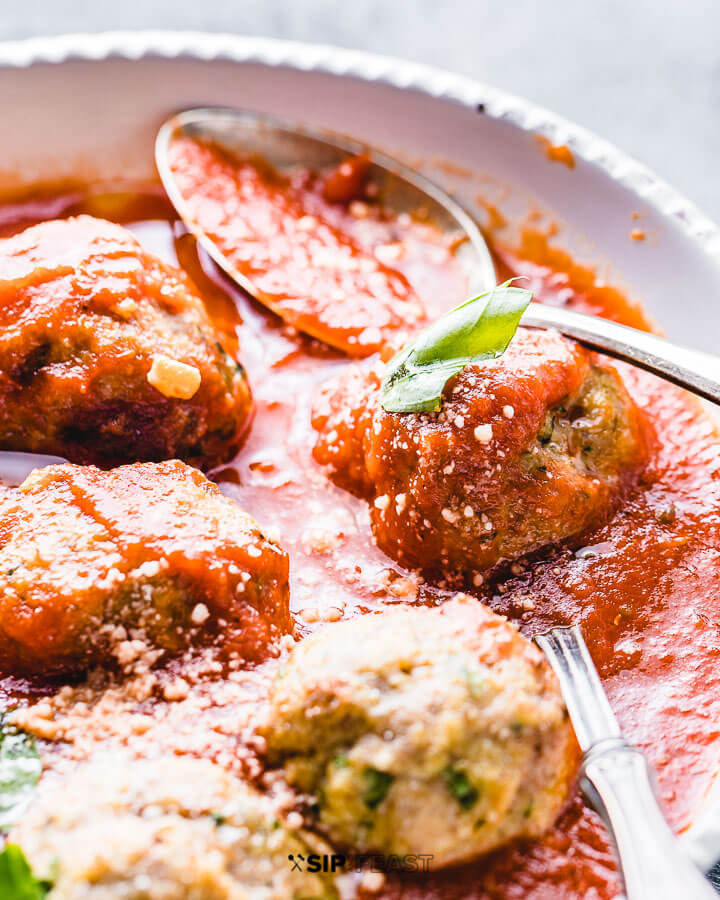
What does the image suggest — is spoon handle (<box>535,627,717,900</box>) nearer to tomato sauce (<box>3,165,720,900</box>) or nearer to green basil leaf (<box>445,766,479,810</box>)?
tomato sauce (<box>3,165,720,900</box>)

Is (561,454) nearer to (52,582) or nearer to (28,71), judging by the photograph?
(52,582)

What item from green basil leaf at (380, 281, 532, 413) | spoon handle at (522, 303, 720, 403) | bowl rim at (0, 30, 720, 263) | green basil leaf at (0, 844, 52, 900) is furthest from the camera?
bowl rim at (0, 30, 720, 263)

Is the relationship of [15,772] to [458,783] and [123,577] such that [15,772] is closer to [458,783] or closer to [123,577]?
[123,577]

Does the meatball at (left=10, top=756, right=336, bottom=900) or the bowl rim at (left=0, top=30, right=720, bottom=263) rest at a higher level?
the bowl rim at (left=0, top=30, right=720, bottom=263)

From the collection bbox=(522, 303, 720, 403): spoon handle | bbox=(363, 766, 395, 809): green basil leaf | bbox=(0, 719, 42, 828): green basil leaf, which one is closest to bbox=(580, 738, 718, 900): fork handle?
bbox=(363, 766, 395, 809): green basil leaf

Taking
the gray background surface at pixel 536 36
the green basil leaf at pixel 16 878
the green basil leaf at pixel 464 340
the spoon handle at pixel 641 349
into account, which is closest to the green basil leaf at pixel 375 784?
the green basil leaf at pixel 16 878

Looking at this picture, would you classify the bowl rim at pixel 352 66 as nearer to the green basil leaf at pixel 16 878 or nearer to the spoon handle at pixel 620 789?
the spoon handle at pixel 620 789

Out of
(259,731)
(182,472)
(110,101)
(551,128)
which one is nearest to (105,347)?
(182,472)
